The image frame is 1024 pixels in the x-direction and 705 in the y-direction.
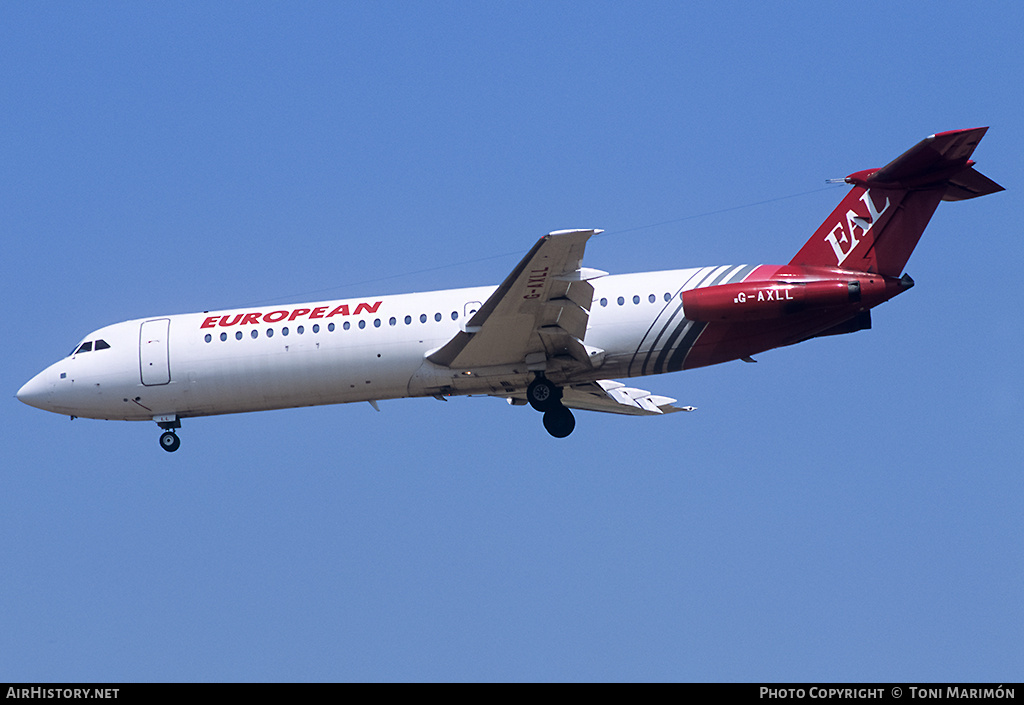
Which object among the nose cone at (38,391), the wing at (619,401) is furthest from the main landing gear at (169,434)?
the wing at (619,401)

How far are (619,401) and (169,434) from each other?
484 inches

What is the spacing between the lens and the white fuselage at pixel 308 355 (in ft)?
101

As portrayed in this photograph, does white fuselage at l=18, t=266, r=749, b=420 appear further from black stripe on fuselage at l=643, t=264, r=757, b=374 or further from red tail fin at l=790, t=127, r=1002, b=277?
red tail fin at l=790, t=127, r=1002, b=277

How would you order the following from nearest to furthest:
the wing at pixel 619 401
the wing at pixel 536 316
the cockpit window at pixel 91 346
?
1. the wing at pixel 536 316
2. the cockpit window at pixel 91 346
3. the wing at pixel 619 401

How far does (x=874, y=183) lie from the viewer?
3000 cm

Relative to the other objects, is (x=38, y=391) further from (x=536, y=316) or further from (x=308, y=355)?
(x=536, y=316)

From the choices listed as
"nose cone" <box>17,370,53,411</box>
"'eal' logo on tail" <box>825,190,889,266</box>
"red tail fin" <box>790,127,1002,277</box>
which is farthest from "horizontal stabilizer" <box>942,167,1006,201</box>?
"nose cone" <box>17,370,53,411</box>

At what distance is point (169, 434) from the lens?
Result: 33281mm

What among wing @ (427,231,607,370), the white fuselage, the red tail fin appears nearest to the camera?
wing @ (427,231,607,370)

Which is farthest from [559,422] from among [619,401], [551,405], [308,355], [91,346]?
[91,346]

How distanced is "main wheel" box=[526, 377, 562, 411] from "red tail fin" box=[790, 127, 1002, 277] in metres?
6.66

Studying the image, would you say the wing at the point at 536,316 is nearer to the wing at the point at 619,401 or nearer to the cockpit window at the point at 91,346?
the wing at the point at 619,401

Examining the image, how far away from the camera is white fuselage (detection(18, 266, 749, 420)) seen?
3075 centimetres
